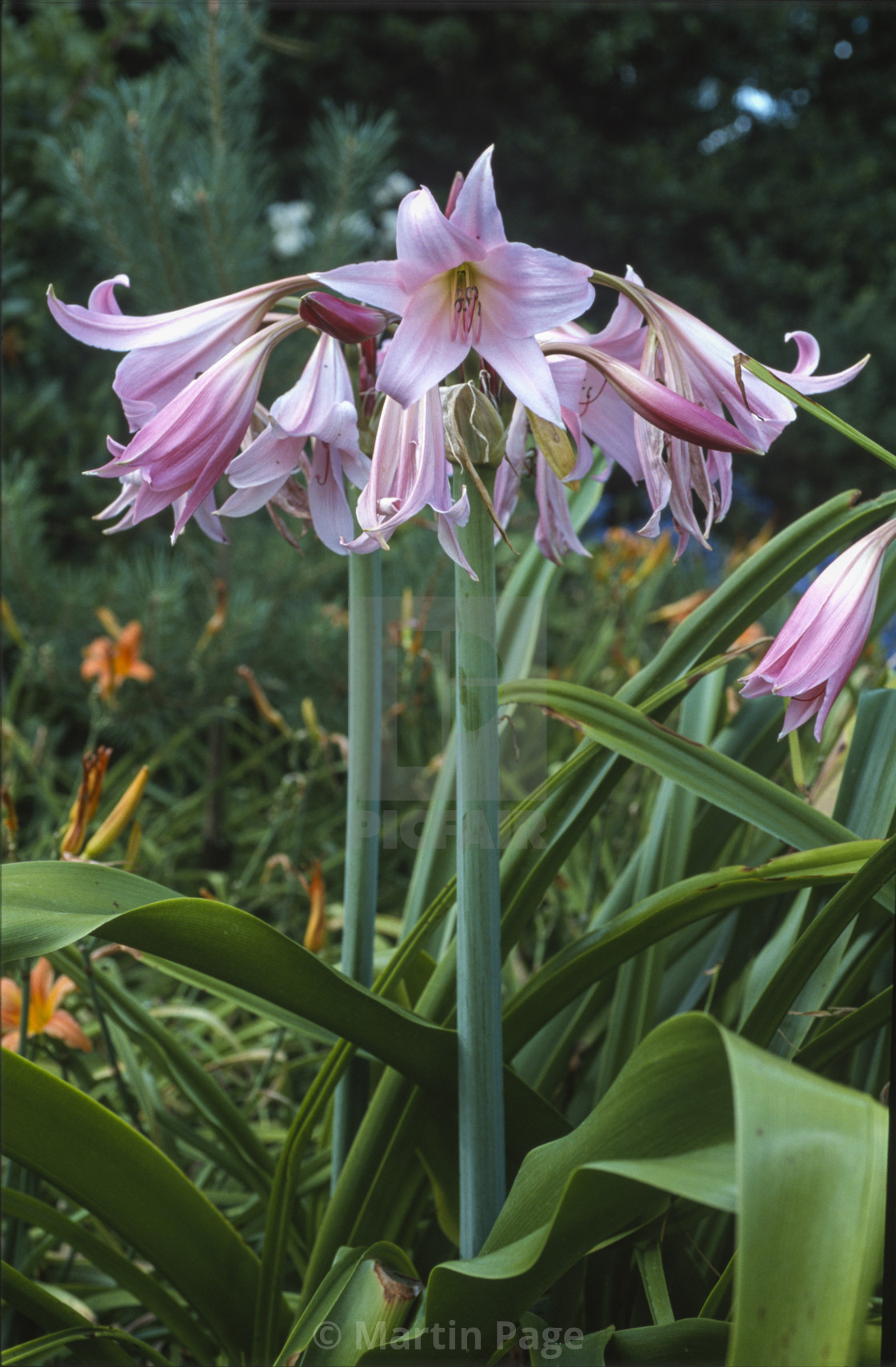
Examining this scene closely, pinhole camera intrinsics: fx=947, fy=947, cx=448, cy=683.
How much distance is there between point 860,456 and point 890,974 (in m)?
3.22

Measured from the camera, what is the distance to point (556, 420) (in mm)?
425

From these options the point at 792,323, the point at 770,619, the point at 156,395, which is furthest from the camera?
the point at 792,323

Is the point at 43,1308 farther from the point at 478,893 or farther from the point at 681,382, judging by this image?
the point at 681,382

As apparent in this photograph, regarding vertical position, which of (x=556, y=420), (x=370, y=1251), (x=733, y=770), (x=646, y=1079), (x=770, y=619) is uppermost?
(x=770, y=619)

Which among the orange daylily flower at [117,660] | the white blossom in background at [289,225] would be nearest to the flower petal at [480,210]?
the orange daylily flower at [117,660]

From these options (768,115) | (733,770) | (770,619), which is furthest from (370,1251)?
(768,115)

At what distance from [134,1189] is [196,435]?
407mm

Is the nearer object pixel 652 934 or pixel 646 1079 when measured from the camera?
pixel 646 1079

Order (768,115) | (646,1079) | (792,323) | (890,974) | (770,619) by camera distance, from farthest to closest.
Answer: (792,323) < (768,115) < (770,619) < (890,974) < (646,1079)

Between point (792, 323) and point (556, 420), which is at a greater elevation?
point (792, 323)

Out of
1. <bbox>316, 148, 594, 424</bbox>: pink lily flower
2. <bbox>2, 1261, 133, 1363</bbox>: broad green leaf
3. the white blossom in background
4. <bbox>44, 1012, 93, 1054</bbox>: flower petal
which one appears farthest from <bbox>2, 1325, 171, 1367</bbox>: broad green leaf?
the white blossom in background

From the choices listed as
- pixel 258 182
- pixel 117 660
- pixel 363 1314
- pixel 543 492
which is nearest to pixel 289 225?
pixel 258 182

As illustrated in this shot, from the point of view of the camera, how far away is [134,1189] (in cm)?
52

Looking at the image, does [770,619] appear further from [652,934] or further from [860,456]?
[860,456]
